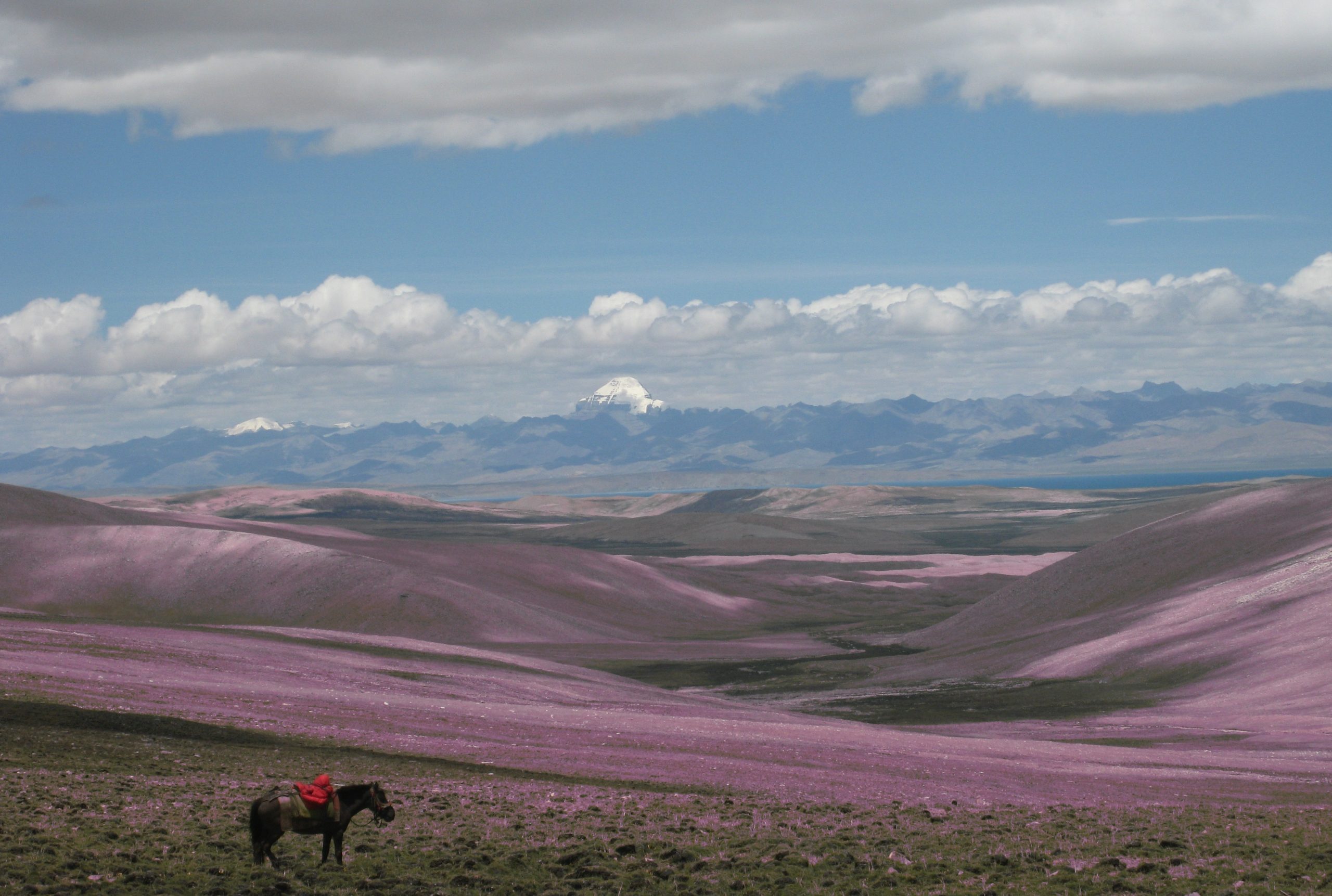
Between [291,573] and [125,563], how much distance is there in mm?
16776

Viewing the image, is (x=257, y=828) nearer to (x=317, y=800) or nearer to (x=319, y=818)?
(x=319, y=818)

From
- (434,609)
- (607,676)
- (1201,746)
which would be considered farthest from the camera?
(434,609)

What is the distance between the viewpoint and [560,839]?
78.2 feet

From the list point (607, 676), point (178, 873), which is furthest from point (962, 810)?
point (607, 676)

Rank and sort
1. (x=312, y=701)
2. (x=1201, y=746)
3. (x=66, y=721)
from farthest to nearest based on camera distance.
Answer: (x=1201, y=746), (x=312, y=701), (x=66, y=721)

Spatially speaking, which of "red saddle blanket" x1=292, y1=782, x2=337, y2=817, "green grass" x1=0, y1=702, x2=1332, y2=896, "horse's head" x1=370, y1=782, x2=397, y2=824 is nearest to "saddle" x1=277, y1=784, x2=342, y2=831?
"red saddle blanket" x1=292, y1=782, x2=337, y2=817

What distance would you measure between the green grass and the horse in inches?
36.4

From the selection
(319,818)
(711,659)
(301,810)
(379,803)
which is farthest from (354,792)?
(711,659)

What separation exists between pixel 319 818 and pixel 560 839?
6809 millimetres

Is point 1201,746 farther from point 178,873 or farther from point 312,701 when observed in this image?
point 178,873

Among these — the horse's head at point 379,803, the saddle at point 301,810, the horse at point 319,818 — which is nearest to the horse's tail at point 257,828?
the horse at point 319,818

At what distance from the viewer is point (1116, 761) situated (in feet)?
150

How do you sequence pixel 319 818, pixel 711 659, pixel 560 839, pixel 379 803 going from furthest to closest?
pixel 711 659 < pixel 560 839 < pixel 379 803 < pixel 319 818

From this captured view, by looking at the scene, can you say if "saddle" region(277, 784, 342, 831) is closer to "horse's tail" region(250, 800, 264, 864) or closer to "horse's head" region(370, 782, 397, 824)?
"horse's tail" region(250, 800, 264, 864)
